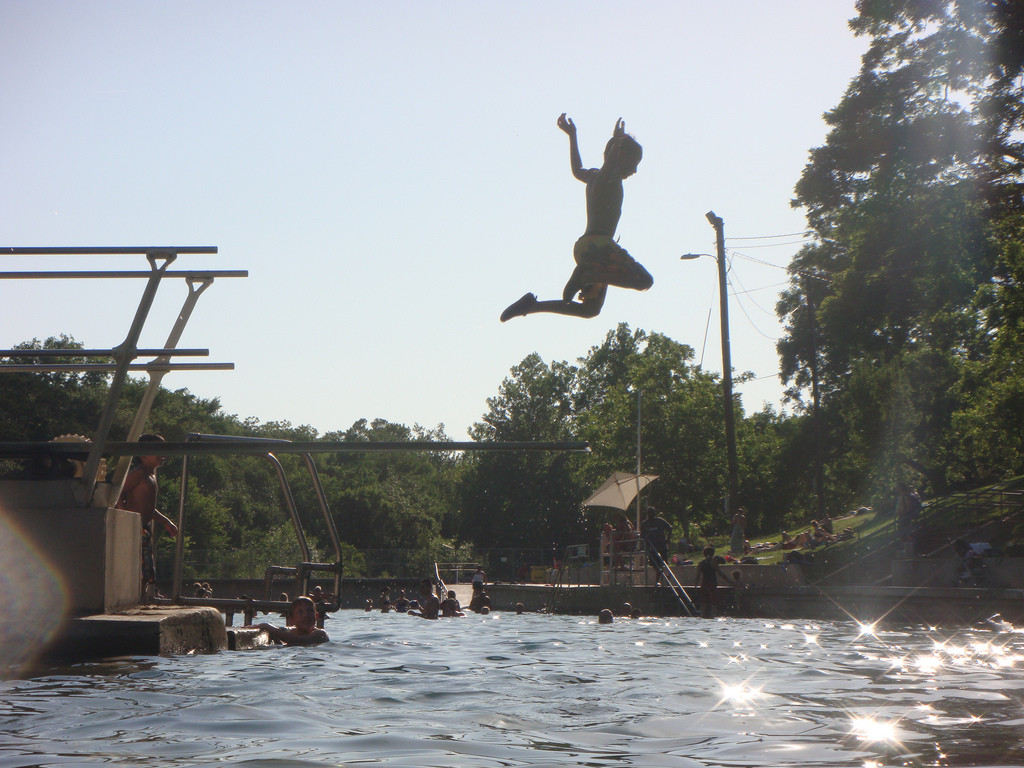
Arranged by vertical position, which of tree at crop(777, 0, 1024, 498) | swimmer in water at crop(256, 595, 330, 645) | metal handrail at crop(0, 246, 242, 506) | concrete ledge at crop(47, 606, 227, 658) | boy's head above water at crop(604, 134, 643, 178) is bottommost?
swimmer in water at crop(256, 595, 330, 645)

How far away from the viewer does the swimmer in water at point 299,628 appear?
10.8 meters

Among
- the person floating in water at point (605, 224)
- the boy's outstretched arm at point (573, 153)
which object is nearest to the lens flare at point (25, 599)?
→ the person floating in water at point (605, 224)

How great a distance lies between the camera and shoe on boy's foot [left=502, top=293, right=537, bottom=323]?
7570mm

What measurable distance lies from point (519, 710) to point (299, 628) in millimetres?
5376

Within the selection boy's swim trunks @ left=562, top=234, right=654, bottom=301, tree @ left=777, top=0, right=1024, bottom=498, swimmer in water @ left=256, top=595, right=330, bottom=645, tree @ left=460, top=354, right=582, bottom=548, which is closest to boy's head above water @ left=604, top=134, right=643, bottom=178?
boy's swim trunks @ left=562, top=234, right=654, bottom=301

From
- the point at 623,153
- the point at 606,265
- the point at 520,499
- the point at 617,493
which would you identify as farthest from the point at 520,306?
the point at 520,499

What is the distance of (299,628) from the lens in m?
11.2

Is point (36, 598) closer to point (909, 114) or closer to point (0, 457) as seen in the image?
point (0, 457)

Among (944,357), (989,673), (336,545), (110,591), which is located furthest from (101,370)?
(944,357)

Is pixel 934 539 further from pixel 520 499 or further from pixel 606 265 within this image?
pixel 520 499

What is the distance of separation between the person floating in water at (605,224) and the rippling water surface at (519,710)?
2.96 meters

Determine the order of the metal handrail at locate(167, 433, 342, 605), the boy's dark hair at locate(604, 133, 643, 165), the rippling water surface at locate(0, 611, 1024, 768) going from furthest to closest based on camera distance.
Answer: the metal handrail at locate(167, 433, 342, 605), the boy's dark hair at locate(604, 133, 643, 165), the rippling water surface at locate(0, 611, 1024, 768)

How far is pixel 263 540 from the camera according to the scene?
66750 millimetres

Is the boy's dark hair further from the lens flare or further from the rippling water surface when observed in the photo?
the lens flare
